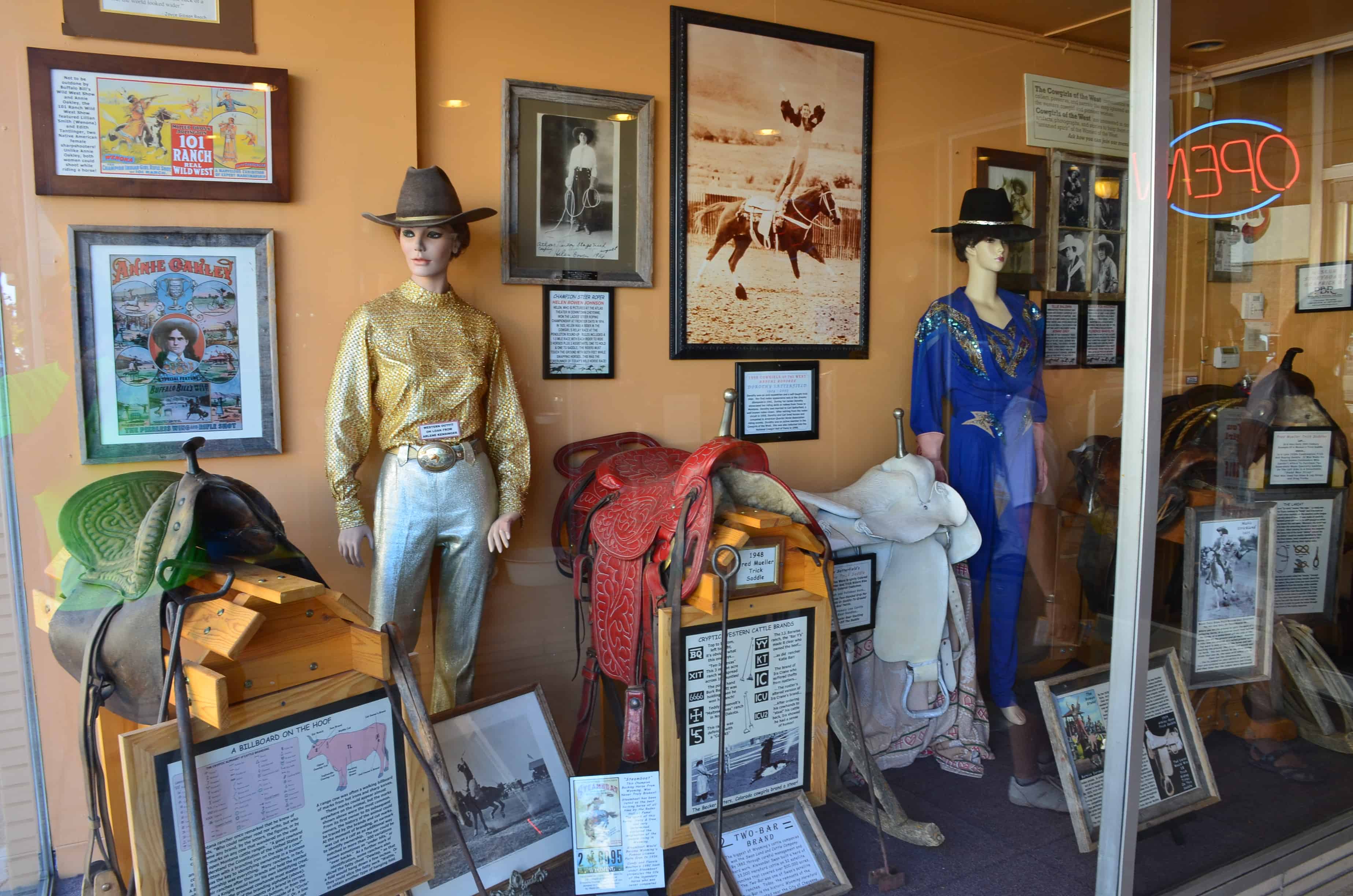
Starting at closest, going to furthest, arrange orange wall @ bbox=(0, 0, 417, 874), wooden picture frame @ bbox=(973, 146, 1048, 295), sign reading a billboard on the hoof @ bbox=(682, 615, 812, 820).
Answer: orange wall @ bbox=(0, 0, 417, 874) < sign reading a billboard on the hoof @ bbox=(682, 615, 812, 820) < wooden picture frame @ bbox=(973, 146, 1048, 295)

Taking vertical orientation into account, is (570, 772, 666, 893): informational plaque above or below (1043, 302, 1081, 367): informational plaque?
below

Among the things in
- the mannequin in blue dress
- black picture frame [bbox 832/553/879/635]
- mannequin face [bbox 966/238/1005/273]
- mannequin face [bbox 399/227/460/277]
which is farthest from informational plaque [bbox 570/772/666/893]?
mannequin face [bbox 966/238/1005/273]

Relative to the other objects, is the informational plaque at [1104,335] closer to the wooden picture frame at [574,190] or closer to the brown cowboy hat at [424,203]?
the wooden picture frame at [574,190]

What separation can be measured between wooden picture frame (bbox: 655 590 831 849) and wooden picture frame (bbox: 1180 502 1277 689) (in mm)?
988

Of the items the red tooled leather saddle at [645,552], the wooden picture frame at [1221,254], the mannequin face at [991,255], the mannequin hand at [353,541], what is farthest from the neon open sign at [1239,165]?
the mannequin hand at [353,541]

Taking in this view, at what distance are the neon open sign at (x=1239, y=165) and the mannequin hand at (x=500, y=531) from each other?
5.99 ft

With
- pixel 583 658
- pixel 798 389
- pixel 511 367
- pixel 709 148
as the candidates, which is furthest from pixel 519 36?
pixel 583 658

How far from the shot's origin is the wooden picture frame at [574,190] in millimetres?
2354

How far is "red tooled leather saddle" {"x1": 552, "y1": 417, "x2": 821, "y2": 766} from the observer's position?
1908mm

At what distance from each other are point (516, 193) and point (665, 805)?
153 cm

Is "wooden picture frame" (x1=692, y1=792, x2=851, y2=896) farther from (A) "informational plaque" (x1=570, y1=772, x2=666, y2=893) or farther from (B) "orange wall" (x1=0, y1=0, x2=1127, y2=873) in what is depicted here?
(B) "orange wall" (x1=0, y1=0, x2=1127, y2=873)

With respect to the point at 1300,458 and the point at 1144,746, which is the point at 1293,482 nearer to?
the point at 1300,458

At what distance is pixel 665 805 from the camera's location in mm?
1882

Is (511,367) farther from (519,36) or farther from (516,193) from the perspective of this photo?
(519,36)
